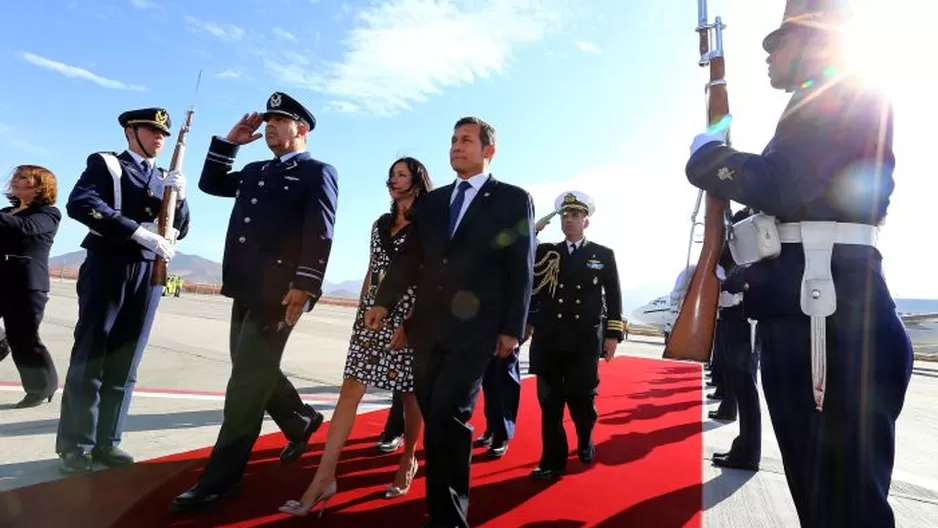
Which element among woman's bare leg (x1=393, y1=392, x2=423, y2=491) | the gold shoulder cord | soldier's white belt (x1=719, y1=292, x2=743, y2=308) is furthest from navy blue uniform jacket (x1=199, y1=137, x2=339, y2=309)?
soldier's white belt (x1=719, y1=292, x2=743, y2=308)

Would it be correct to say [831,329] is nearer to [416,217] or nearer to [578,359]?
[416,217]

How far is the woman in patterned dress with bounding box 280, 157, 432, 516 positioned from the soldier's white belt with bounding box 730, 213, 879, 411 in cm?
182

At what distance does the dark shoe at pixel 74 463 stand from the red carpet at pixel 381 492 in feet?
0.34

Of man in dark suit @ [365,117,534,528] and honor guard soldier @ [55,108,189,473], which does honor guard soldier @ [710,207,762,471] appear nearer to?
man in dark suit @ [365,117,534,528]

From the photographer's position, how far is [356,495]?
3.06m

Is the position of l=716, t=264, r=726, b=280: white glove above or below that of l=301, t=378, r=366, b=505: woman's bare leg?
above

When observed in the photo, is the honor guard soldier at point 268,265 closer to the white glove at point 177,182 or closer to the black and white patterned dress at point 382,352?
the black and white patterned dress at point 382,352

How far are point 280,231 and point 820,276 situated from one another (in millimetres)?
2508

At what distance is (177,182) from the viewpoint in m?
3.59

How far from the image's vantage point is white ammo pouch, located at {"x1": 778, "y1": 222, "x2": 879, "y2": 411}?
161 centimetres

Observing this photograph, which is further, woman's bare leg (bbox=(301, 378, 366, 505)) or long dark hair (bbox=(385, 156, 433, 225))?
long dark hair (bbox=(385, 156, 433, 225))

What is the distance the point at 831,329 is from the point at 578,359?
2387 mm

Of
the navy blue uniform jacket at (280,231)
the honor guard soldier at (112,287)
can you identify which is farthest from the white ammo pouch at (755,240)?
the honor guard soldier at (112,287)

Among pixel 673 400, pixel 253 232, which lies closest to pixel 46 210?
pixel 253 232
